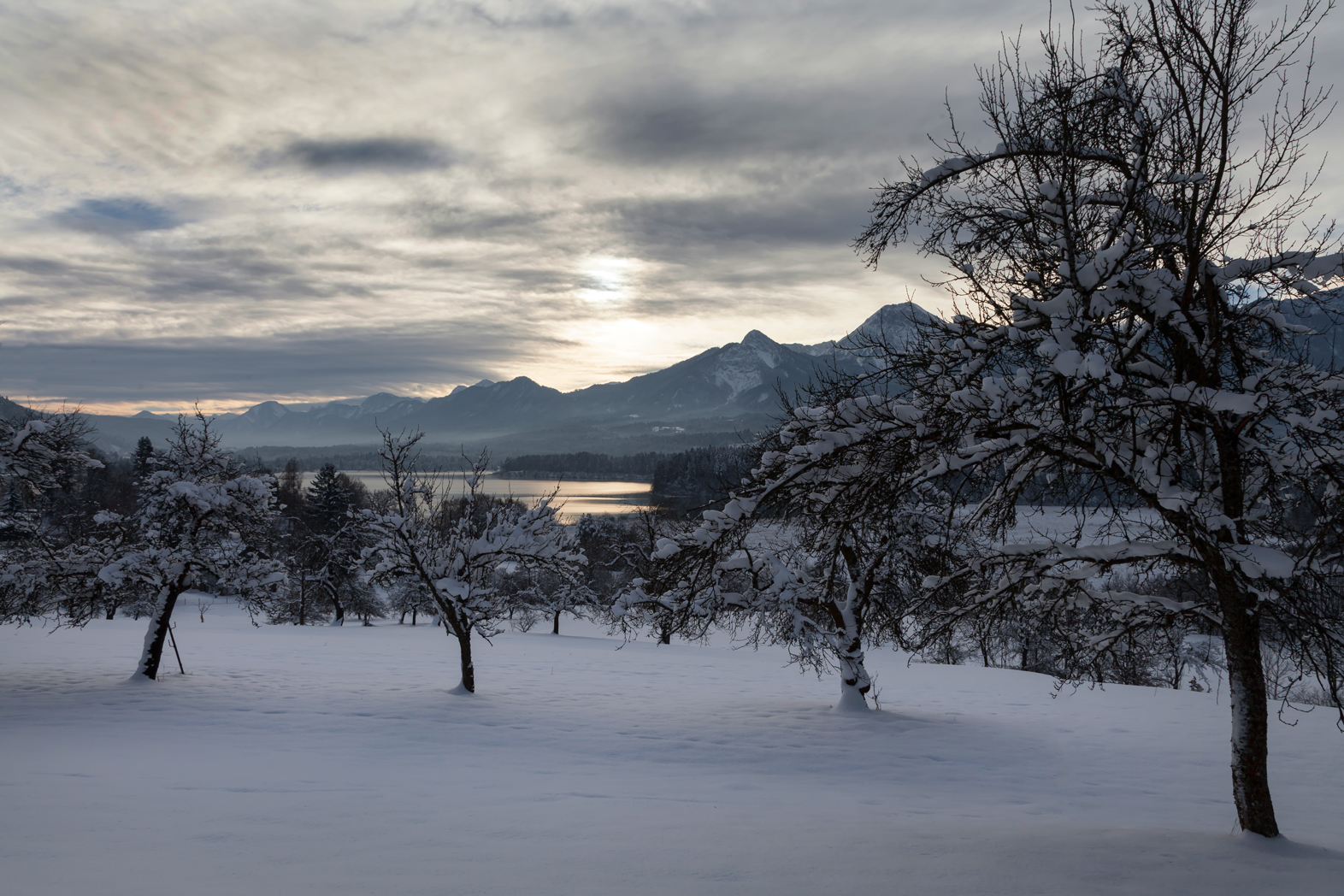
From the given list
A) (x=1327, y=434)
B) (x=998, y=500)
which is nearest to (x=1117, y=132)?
(x=1327, y=434)

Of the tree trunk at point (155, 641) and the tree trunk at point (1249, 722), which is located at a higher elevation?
the tree trunk at point (1249, 722)

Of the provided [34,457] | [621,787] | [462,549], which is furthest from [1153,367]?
[34,457]

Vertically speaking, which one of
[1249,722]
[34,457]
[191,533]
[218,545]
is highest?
[34,457]

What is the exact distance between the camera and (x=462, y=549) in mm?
17547

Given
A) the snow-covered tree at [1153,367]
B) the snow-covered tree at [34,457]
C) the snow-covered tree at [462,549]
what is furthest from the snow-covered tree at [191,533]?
the snow-covered tree at [1153,367]

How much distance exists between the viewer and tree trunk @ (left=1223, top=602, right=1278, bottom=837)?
246 inches

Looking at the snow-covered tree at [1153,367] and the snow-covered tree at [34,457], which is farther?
the snow-covered tree at [34,457]

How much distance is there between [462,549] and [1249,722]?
1543cm

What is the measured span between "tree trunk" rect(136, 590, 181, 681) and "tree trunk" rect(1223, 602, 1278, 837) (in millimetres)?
20753

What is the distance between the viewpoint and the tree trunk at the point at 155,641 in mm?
17234

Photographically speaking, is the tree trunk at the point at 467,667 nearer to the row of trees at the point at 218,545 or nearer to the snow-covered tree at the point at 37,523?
the row of trees at the point at 218,545

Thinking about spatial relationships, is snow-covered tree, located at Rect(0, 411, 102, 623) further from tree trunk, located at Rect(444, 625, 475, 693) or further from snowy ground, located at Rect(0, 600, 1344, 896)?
tree trunk, located at Rect(444, 625, 475, 693)

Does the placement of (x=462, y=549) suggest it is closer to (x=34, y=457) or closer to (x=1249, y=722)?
(x=34, y=457)

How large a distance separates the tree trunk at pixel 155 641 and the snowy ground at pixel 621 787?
747 millimetres
